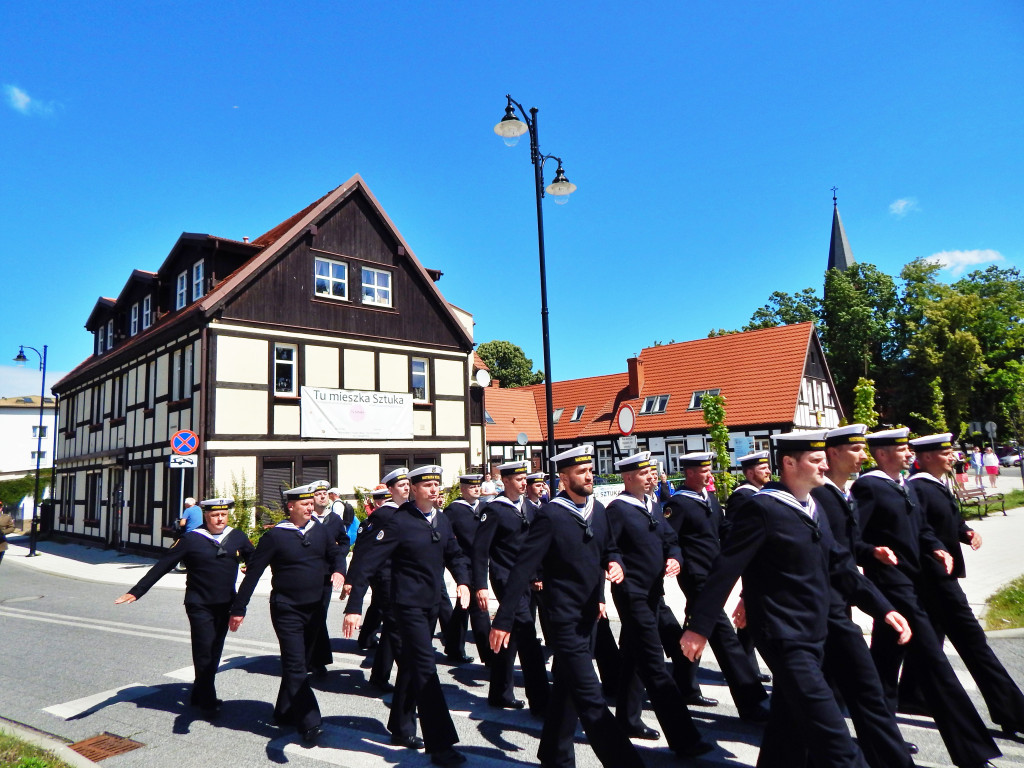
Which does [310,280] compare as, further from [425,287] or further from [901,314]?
[901,314]

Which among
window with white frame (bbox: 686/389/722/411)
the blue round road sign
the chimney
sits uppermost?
the chimney

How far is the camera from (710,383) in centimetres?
3750

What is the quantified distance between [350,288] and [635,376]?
A: 21.4 metres

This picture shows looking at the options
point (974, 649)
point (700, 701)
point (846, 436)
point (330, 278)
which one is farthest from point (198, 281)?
point (974, 649)

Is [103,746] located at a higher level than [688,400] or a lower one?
lower

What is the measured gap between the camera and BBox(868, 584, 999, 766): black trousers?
14.6ft

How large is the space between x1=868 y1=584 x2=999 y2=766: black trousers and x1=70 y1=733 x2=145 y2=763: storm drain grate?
17.8 feet

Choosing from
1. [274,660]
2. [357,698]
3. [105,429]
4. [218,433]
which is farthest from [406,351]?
[357,698]

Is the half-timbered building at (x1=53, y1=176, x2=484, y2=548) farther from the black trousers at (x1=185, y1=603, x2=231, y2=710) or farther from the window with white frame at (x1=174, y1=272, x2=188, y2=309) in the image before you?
the black trousers at (x1=185, y1=603, x2=231, y2=710)

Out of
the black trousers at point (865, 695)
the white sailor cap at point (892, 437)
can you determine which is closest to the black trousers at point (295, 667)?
the black trousers at point (865, 695)

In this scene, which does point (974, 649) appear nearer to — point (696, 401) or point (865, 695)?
point (865, 695)

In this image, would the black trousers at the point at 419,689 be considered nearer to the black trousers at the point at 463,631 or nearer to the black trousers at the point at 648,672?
the black trousers at the point at 648,672

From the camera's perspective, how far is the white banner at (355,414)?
2138 cm

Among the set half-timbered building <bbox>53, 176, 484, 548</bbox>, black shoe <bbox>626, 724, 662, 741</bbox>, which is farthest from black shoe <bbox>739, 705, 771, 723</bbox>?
half-timbered building <bbox>53, 176, 484, 548</bbox>
